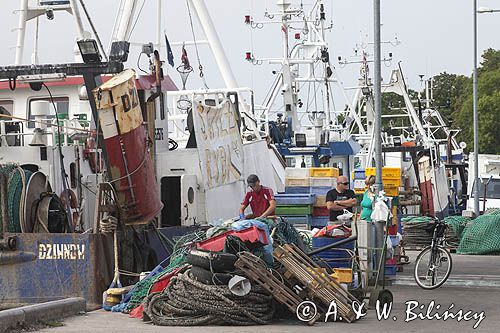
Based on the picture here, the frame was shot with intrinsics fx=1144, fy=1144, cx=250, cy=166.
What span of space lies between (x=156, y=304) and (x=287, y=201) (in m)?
7.85

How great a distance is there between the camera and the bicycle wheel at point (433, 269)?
1760 centimetres

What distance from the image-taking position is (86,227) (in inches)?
691

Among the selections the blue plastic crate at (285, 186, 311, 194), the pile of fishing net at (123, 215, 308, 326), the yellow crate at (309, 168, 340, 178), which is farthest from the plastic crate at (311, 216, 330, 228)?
the pile of fishing net at (123, 215, 308, 326)

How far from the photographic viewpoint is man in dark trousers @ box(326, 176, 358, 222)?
59.1 feet

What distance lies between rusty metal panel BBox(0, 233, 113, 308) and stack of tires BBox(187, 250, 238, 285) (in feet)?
7.86

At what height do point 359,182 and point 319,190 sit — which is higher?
point 359,182

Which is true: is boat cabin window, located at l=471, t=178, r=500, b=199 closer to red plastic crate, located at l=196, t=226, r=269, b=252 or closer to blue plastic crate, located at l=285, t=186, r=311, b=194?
blue plastic crate, located at l=285, t=186, r=311, b=194

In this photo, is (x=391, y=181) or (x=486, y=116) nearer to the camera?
(x=391, y=181)

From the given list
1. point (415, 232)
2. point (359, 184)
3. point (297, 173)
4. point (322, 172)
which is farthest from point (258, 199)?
point (415, 232)

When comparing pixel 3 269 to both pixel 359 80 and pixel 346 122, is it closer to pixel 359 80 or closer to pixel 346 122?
pixel 346 122

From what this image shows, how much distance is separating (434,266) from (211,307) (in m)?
6.02

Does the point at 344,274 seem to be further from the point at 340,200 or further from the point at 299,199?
the point at 299,199

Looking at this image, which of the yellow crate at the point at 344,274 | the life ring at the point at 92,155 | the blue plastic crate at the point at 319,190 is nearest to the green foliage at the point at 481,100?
the blue plastic crate at the point at 319,190

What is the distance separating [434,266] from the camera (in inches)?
701
